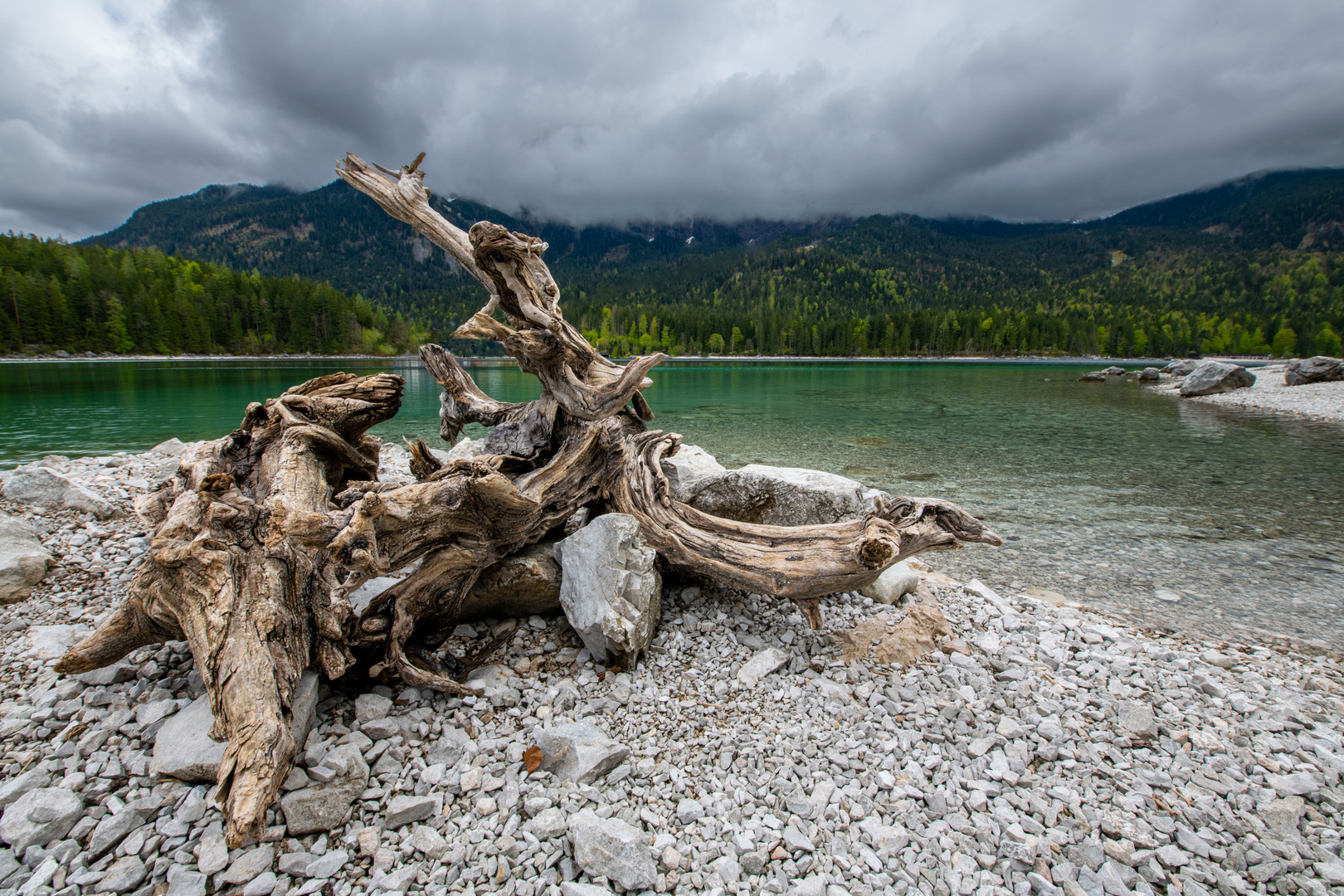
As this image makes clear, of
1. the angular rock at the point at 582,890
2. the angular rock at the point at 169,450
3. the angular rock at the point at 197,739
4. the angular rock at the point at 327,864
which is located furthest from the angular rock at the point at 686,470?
the angular rock at the point at 169,450

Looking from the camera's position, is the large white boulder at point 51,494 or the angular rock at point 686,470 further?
the large white boulder at point 51,494

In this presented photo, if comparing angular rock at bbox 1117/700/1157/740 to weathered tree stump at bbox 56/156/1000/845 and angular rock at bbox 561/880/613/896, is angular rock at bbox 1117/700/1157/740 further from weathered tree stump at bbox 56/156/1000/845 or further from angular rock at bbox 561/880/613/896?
angular rock at bbox 561/880/613/896

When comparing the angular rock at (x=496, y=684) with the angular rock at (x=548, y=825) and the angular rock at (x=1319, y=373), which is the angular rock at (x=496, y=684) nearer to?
the angular rock at (x=548, y=825)

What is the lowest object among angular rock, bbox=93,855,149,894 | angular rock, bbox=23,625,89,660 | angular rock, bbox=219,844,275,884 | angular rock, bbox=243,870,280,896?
angular rock, bbox=243,870,280,896

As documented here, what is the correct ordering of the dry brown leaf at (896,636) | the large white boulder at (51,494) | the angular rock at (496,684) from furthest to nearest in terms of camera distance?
the large white boulder at (51,494), the dry brown leaf at (896,636), the angular rock at (496,684)

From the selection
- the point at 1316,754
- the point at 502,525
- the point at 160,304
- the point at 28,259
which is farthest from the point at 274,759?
the point at 28,259

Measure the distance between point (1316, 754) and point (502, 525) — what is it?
19.0 feet

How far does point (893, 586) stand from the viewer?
554 cm

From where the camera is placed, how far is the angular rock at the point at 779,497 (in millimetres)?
6289

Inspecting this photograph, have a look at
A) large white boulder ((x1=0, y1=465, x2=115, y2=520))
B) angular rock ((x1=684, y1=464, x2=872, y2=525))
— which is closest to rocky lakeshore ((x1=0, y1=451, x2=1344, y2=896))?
angular rock ((x1=684, y1=464, x2=872, y2=525))

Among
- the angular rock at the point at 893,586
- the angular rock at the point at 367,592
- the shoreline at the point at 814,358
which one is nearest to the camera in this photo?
the angular rock at the point at 367,592

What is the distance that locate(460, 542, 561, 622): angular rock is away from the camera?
4684mm

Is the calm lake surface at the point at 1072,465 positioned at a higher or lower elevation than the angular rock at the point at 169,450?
lower

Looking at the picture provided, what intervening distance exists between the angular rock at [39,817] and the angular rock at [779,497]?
4.97 m
